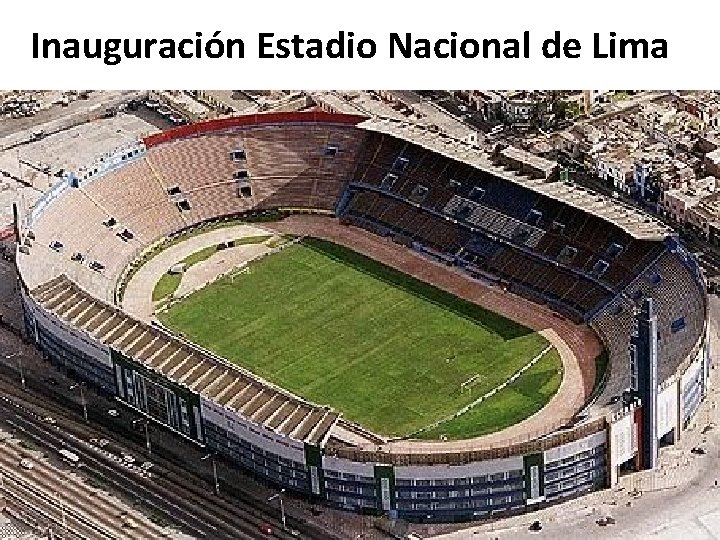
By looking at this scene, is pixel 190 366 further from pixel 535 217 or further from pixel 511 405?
pixel 535 217

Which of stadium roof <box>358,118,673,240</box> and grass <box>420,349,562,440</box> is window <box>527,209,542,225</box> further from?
grass <box>420,349,562,440</box>

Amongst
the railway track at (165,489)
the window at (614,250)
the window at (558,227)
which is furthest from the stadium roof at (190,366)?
the window at (614,250)

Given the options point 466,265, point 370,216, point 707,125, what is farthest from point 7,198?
point 707,125

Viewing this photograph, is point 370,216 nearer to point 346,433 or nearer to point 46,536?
point 346,433

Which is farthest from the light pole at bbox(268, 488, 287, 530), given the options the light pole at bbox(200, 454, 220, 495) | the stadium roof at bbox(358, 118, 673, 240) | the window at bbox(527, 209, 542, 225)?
the window at bbox(527, 209, 542, 225)

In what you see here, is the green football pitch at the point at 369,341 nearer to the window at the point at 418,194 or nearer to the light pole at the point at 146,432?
the window at the point at 418,194
